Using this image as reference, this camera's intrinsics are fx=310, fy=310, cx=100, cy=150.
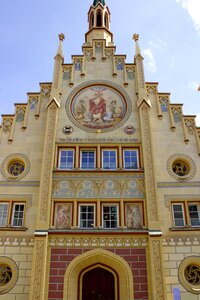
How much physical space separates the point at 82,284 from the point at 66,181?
5867 millimetres

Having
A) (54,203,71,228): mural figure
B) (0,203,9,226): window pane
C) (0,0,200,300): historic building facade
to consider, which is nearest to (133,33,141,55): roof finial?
(0,0,200,300): historic building facade

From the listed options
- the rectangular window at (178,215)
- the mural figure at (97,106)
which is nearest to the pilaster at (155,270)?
the rectangular window at (178,215)

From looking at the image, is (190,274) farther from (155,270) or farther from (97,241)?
(97,241)

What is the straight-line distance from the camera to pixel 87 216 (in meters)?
18.0

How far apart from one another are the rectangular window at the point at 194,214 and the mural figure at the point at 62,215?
7.08 metres

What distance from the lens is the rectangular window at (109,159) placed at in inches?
770

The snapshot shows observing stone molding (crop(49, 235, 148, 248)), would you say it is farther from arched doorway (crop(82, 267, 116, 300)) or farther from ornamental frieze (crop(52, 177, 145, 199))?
ornamental frieze (crop(52, 177, 145, 199))

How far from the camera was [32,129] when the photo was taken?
68.5 ft

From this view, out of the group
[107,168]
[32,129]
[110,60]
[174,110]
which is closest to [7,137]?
[32,129]

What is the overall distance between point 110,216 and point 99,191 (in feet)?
5.26

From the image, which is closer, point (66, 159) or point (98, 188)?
point (98, 188)

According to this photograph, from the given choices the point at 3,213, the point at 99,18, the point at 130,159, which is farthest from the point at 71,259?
the point at 99,18

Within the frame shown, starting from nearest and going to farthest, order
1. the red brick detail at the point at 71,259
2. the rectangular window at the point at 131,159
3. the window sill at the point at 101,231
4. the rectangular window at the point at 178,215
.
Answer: the red brick detail at the point at 71,259 → the window sill at the point at 101,231 → the rectangular window at the point at 178,215 → the rectangular window at the point at 131,159

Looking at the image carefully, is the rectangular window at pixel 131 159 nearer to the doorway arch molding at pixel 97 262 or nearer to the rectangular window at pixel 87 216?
the rectangular window at pixel 87 216
